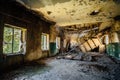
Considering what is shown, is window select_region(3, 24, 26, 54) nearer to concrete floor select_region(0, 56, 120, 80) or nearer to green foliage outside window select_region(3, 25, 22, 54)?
green foliage outside window select_region(3, 25, 22, 54)

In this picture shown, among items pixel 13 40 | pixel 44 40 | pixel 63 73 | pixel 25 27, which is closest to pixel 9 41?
pixel 13 40

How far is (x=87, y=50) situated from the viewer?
10930 mm

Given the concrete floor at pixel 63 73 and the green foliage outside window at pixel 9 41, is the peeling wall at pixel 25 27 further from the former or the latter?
the concrete floor at pixel 63 73

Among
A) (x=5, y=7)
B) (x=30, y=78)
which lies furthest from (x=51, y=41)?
(x=30, y=78)

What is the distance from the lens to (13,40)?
446 centimetres

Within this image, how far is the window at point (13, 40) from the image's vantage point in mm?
4203

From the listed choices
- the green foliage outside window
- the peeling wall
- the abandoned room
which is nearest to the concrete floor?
the abandoned room

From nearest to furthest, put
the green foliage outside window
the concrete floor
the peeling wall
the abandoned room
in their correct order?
the concrete floor, the abandoned room, the peeling wall, the green foliage outside window

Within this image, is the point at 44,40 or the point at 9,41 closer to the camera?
the point at 9,41

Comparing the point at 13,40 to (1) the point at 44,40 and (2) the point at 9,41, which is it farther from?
(1) the point at 44,40

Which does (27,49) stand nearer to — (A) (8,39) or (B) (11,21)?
(A) (8,39)

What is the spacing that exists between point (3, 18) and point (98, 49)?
9.57 m

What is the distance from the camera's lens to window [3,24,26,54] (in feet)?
13.8

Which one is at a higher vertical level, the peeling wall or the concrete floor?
the peeling wall
